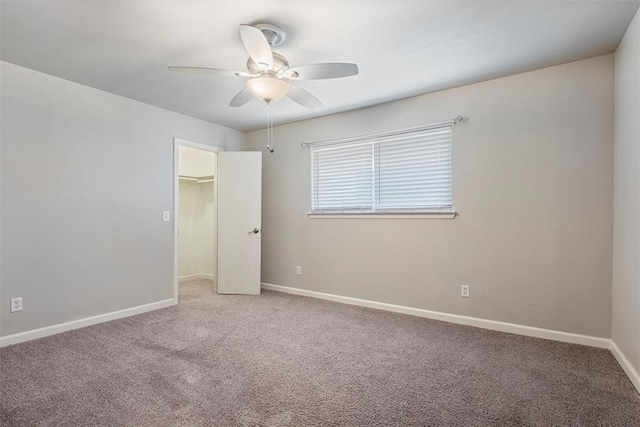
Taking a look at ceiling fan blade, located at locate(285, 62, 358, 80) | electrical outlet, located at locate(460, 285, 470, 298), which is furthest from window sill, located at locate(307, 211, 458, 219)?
ceiling fan blade, located at locate(285, 62, 358, 80)

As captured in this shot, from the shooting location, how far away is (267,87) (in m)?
2.32

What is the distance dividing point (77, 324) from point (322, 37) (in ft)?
11.2

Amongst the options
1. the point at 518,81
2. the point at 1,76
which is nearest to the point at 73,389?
the point at 1,76

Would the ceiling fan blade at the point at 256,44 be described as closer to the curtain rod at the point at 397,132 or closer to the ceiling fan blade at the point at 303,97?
the ceiling fan blade at the point at 303,97

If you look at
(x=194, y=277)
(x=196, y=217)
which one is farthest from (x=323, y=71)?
(x=194, y=277)

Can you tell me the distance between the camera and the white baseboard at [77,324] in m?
2.78

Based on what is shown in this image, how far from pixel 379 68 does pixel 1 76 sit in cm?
318

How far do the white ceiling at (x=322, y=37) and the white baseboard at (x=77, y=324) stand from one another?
7.59ft

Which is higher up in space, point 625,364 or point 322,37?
point 322,37

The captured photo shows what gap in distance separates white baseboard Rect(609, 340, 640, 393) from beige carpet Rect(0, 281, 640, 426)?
0.05 meters

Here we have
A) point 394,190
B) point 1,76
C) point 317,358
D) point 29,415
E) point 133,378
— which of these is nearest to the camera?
point 29,415

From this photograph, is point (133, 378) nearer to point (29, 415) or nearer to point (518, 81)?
point (29, 415)

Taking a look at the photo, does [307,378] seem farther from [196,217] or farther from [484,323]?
[196,217]

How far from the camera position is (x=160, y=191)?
12.9 feet
